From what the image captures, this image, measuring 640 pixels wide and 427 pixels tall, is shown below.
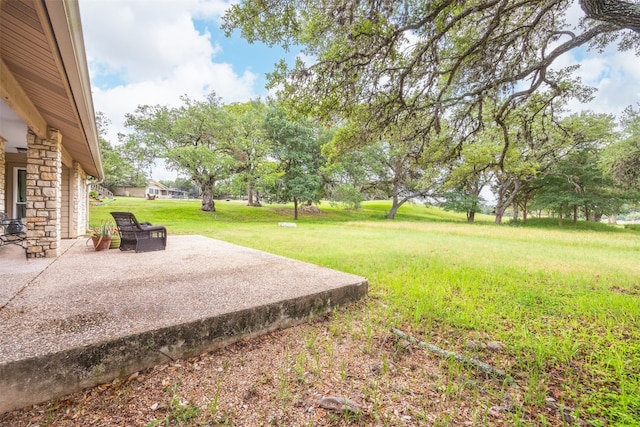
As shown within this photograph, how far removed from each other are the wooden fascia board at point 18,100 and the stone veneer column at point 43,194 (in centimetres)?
31

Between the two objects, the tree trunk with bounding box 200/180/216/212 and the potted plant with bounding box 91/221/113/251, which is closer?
the potted plant with bounding box 91/221/113/251

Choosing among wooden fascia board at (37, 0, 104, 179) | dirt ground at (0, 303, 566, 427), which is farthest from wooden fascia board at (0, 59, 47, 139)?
dirt ground at (0, 303, 566, 427)

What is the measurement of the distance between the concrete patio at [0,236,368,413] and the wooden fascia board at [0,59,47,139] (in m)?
2.17

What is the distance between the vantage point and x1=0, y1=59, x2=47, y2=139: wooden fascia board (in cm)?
293

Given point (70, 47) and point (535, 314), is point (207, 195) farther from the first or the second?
point (535, 314)

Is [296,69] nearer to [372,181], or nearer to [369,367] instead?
[369,367]

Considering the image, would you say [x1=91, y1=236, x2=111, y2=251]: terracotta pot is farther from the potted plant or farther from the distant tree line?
the distant tree line

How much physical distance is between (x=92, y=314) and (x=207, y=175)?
17.7 metres

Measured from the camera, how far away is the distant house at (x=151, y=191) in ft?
131

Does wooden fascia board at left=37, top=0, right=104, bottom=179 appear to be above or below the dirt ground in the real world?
above

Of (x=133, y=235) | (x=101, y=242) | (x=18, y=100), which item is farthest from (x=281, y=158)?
(x=18, y=100)

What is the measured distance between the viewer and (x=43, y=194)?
185 inches

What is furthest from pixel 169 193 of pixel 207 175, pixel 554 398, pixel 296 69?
pixel 554 398

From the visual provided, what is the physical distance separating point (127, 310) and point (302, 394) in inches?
72.2
